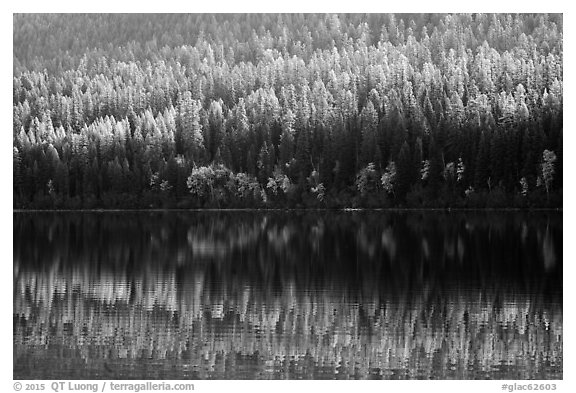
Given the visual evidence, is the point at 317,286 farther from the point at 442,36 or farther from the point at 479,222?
the point at 442,36

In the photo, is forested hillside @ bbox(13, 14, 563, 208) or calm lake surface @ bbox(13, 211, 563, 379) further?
forested hillside @ bbox(13, 14, 563, 208)

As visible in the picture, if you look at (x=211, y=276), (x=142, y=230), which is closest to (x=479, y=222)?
(x=142, y=230)

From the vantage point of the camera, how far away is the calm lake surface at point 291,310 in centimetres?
2327

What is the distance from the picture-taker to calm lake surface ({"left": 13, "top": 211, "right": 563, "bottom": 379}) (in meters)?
23.3

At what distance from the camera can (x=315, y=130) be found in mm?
122188

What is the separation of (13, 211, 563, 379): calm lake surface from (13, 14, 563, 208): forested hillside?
159 feet

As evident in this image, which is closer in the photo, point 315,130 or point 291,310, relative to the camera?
point 291,310

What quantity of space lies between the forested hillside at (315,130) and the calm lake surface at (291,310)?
48331mm

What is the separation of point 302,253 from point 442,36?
147072 millimetres

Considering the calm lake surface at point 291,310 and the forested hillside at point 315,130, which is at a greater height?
the forested hillside at point 315,130

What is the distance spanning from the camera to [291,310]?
2936cm

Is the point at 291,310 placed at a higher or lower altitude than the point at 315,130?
lower

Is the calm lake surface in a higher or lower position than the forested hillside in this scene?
lower

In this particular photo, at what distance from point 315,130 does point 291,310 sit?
307 ft
